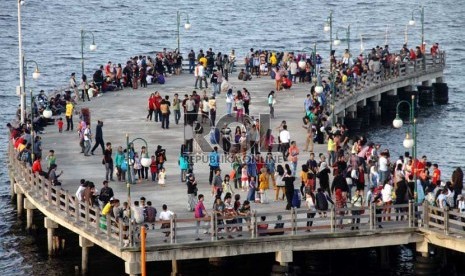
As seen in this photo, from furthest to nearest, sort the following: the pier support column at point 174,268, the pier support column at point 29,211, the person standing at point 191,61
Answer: the person standing at point 191,61, the pier support column at point 29,211, the pier support column at point 174,268

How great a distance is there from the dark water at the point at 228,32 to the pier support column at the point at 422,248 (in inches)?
1011

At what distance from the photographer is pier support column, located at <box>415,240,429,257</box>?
58594 mm

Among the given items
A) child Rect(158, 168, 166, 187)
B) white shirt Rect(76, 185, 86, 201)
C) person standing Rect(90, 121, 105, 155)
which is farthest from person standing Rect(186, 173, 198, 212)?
person standing Rect(90, 121, 105, 155)

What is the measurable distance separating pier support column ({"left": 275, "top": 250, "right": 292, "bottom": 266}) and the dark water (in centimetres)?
2772

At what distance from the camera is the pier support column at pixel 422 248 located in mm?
58594

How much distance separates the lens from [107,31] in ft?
508

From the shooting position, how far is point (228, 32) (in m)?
152

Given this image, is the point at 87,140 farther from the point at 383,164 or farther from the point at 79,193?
the point at 383,164

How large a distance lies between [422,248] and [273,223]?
205 inches

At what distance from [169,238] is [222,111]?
24.5 metres

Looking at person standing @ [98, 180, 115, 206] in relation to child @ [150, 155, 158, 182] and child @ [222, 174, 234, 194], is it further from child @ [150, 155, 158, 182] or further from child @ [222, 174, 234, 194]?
child @ [150, 155, 158, 182]

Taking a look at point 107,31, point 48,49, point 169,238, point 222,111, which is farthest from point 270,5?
point 169,238

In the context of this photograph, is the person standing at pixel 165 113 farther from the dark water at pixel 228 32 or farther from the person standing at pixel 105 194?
the person standing at pixel 105 194

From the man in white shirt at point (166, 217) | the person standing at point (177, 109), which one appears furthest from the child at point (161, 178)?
the person standing at point (177, 109)
